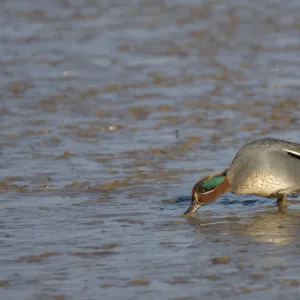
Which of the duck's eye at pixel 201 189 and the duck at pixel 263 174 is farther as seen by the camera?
the duck at pixel 263 174

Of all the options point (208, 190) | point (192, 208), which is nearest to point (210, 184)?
point (208, 190)

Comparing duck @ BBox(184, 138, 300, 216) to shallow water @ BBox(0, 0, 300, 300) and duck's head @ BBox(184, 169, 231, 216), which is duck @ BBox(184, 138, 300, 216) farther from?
shallow water @ BBox(0, 0, 300, 300)

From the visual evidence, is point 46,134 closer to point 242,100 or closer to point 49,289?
point 242,100

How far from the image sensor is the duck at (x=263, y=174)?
7938 mm

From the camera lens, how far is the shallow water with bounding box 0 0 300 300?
616 cm

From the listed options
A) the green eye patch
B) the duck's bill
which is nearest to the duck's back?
the green eye patch

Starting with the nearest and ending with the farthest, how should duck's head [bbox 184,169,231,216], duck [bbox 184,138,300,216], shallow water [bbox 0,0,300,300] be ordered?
shallow water [bbox 0,0,300,300], duck's head [bbox 184,169,231,216], duck [bbox 184,138,300,216]

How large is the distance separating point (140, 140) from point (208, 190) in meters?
2.67

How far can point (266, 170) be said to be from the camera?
7973 mm

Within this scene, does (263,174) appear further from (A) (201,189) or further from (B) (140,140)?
(B) (140,140)

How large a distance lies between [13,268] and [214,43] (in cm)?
969

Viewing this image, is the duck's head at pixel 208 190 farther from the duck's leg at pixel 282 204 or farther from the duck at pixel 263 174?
the duck's leg at pixel 282 204

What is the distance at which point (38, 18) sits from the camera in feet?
58.4

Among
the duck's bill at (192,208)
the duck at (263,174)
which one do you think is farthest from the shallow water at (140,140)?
the duck at (263,174)
